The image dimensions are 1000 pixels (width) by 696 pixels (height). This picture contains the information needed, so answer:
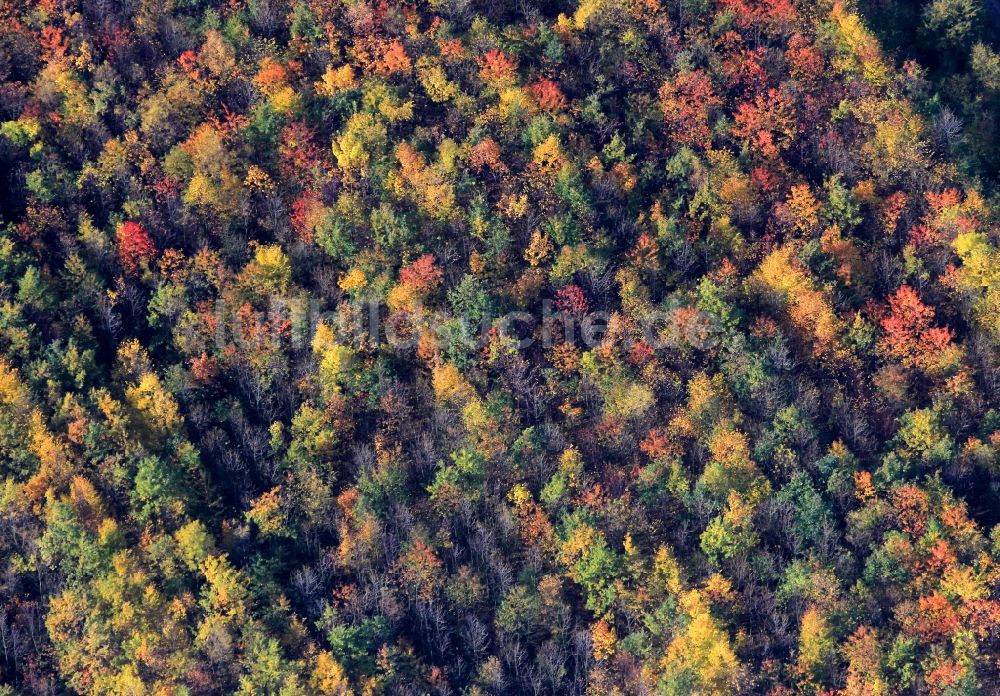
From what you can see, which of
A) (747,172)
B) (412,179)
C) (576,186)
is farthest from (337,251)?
(747,172)

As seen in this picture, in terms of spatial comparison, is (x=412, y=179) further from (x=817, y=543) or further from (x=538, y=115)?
(x=817, y=543)

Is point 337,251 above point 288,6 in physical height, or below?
below

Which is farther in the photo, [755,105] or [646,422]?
[755,105]

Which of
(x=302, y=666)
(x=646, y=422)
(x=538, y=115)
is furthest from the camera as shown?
(x=538, y=115)

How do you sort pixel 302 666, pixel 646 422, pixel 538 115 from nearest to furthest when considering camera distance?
pixel 302 666 → pixel 646 422 → pixel 538 115

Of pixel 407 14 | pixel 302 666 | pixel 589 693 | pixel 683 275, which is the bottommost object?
pixel 589 693

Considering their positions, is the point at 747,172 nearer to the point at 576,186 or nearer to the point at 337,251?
the point at 576,186
